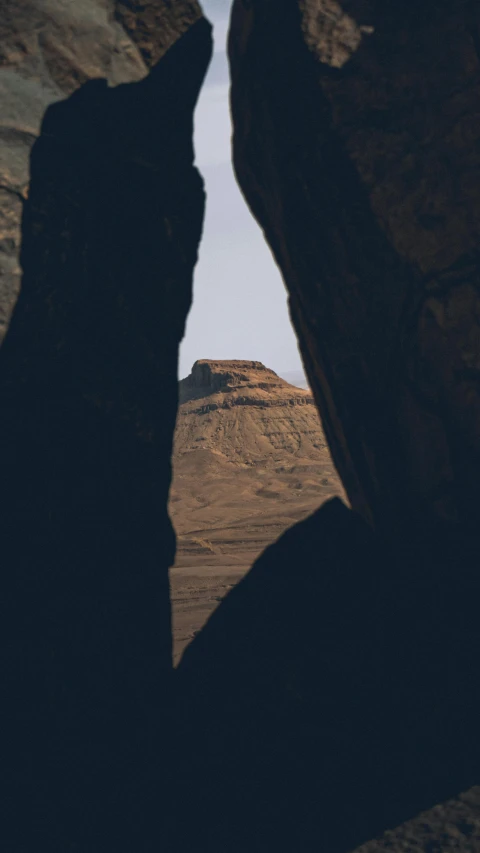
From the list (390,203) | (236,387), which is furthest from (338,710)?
(236,387)

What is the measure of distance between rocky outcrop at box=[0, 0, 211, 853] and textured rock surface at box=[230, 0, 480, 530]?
1.09 m

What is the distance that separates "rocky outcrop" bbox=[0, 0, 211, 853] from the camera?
13.7ft

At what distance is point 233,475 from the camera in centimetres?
2623

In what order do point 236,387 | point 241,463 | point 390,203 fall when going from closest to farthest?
point 390,203 → point 241,463 → point 236,387

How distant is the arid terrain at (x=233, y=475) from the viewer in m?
12.0

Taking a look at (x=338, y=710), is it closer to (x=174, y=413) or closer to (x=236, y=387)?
(x=174, y=413)

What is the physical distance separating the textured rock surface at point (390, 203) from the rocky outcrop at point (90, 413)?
A: 1094mm

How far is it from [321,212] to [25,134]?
2.78 metres

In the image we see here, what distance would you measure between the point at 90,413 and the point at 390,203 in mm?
3132

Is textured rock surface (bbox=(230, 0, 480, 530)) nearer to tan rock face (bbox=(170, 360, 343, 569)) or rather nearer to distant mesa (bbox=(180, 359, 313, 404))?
tan rock face (bbox=(170, 360, 343, 569))

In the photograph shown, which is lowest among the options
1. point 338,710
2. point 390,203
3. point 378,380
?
point 338,710

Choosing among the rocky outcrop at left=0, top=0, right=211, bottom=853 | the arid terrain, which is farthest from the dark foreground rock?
the arid terrain

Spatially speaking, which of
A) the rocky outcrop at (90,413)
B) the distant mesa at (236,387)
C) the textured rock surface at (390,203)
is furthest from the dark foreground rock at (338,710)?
the distant mesa at (236,387)

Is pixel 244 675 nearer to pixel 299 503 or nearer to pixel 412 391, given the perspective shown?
pixel 412 391
